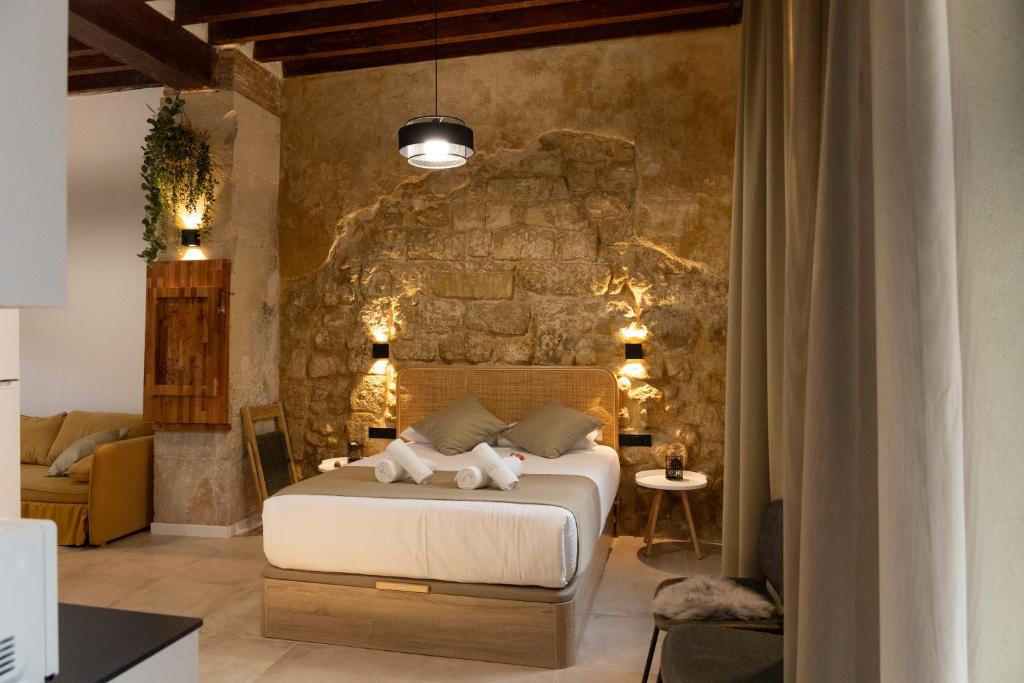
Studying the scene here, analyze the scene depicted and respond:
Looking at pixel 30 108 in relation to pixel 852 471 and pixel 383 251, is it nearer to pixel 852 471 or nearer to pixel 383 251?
pixel 852 471

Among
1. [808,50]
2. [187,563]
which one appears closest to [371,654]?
[187,563]

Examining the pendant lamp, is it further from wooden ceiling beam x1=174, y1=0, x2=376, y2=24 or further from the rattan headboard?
the rattan headboard

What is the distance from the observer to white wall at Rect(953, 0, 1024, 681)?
2.66 feet

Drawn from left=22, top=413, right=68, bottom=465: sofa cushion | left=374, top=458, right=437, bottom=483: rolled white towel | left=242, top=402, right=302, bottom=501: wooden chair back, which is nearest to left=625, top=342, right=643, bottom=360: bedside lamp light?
left=374, top=458, right=437, bottom=483: rolled white towel

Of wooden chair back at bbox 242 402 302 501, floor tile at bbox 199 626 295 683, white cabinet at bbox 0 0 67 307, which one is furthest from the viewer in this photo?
wooden chair back at bbox 242 402 302 501

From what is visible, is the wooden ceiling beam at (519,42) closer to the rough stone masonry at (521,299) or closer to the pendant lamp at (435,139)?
the rough stone masonry at (521,299)

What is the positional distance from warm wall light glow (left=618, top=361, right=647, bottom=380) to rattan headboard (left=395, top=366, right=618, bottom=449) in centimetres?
14

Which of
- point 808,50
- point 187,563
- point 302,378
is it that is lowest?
point 187,563

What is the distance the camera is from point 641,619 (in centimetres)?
367

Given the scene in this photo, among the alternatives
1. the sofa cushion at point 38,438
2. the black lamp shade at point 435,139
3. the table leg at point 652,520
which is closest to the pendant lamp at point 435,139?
the black lamp shade at point 435,139

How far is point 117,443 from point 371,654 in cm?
300

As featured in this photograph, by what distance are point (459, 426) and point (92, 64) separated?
3993mm

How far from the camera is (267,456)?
5555mm

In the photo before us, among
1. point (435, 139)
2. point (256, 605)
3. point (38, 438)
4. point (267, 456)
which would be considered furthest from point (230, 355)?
point (435, 139)
